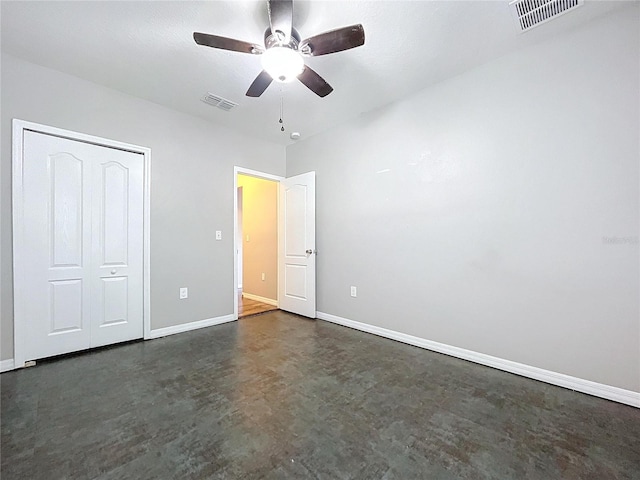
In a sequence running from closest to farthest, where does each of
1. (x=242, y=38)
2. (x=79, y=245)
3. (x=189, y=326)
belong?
(x=242, y=38), (x=79, y=245), (x=189, y=326)

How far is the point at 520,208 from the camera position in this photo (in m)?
2.31

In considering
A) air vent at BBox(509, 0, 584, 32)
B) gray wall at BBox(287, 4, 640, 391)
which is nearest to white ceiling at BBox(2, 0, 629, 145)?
air vent at BBox(509, 0, 584, 32)

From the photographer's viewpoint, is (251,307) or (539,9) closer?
(539,9)

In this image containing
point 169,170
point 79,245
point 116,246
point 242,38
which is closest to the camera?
point 242,38

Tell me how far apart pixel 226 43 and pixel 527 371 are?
3.25 meters

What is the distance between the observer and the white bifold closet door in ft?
8.11

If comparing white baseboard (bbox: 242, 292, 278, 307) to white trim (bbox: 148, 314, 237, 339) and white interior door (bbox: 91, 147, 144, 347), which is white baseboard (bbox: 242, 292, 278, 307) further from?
white interior door (bbox: 91, 147, 144, 347)

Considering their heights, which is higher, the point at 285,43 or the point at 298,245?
the point at 285,43

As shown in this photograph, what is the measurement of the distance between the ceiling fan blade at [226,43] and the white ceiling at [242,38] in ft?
0.91

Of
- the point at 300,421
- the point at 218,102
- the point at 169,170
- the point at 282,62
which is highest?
the point at 218,102

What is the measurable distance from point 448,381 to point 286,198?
10.4ft

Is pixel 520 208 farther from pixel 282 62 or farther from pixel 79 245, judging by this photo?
pixel 79 245

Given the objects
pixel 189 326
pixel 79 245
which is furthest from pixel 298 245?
pixel 79 245

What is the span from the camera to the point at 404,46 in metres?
2.24
